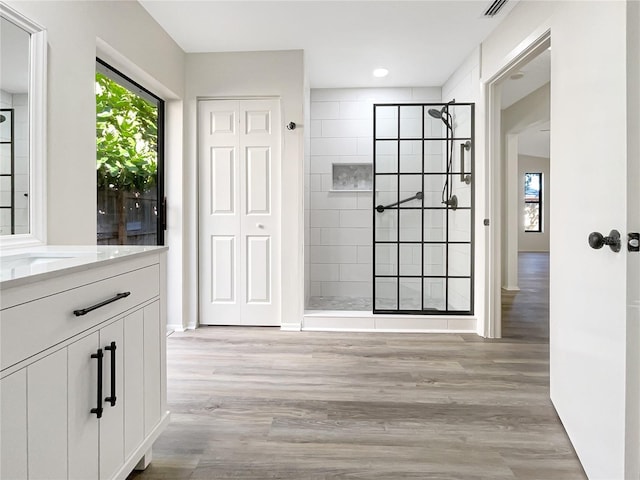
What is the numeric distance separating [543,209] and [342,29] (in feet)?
33.0

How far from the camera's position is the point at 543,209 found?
10.8 metres

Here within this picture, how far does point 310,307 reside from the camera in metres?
3.79

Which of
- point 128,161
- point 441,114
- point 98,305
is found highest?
point 441,114

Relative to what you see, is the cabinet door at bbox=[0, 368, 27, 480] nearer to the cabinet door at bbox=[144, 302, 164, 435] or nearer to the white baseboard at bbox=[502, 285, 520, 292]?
the cabinet door at bbox=[144, 302, 164, 435]

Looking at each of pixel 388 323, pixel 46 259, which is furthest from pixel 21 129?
pixel 388 323

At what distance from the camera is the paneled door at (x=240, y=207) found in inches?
132

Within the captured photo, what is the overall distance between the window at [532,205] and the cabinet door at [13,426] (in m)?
12.0

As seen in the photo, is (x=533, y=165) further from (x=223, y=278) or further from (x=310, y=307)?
(x=223, y=278)

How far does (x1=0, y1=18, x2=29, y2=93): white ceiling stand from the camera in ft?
5.00

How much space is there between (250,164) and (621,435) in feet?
9.73

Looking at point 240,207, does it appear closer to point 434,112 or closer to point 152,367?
point 434,112

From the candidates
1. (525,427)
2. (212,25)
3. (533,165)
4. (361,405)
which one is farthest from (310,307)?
(533,165)

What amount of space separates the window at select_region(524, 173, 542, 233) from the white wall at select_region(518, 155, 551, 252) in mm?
132

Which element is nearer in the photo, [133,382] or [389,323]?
[133,382]
